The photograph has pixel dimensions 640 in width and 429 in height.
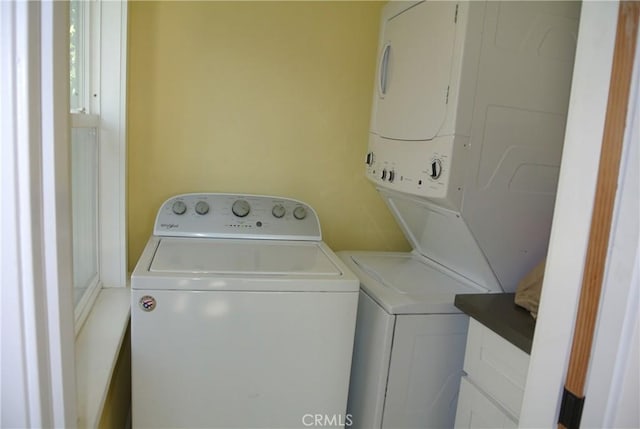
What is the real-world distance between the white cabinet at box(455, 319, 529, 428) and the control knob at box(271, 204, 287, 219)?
96 cm

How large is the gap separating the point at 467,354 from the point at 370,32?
1559 millimetres

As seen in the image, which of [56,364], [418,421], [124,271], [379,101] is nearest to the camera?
[56,364]

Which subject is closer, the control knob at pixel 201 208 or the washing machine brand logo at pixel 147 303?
the washing machine brand logo at pixel 147 303

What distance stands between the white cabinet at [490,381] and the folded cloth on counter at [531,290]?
17 cm

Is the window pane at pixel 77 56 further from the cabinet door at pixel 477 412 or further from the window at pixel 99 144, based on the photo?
the cabinet door at pixel 477 412

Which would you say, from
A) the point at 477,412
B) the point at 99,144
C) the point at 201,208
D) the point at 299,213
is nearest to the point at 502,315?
the point at 477,412

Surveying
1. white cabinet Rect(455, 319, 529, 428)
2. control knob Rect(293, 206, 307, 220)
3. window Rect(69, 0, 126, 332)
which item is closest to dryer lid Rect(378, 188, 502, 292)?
white cabinet Rect(455, 319, 529, 428)

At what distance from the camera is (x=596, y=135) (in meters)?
0.63

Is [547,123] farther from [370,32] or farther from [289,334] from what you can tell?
[289,334]

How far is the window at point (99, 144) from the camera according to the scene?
1.62m

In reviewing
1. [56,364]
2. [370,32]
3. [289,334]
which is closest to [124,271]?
[289,334]

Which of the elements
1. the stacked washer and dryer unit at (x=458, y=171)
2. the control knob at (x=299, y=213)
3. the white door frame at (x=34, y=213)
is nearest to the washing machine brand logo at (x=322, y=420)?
the stacked washer and dryer unit at (x=458, y=171)

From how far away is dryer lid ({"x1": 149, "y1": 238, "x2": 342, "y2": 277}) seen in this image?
1591 mm

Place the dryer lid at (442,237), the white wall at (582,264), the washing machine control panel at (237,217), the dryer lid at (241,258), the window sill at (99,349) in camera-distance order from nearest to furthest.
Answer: the white wall at (582,264) < the window sill at (99,349) < the dryer lid at (241,258) < the dryer lid at (442,237) < the washing machine control panel at (237,217)
